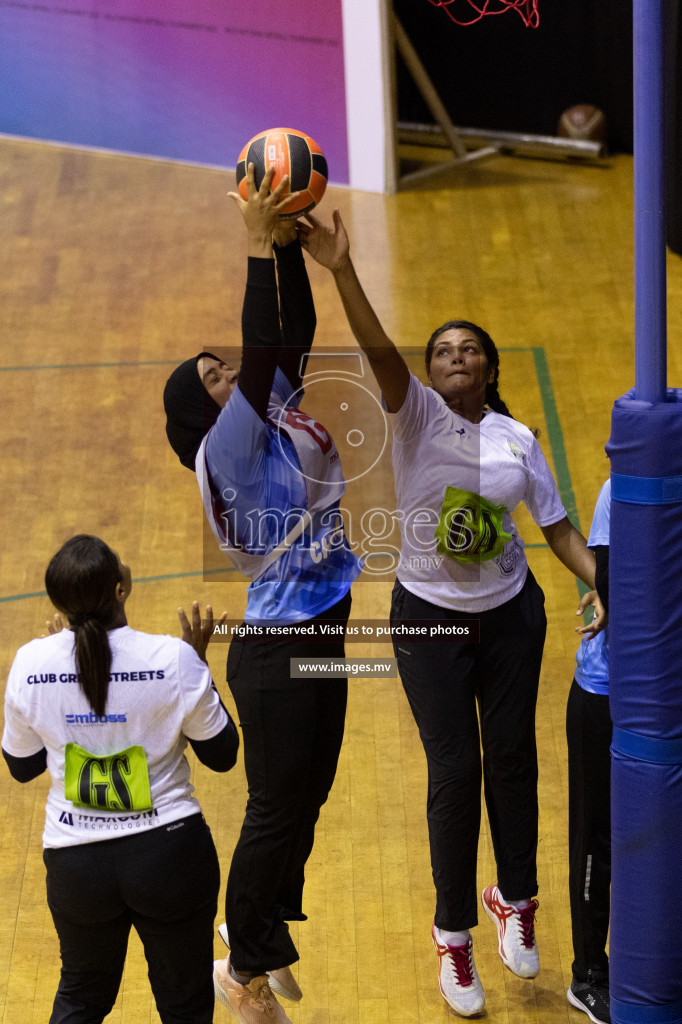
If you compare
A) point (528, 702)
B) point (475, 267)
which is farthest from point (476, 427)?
point (475, 267)

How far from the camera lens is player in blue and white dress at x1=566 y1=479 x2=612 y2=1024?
334 centimetres

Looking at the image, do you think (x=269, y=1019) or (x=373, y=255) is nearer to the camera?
(x=269, y=1019)

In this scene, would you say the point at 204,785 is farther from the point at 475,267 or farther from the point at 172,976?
the point at 475,267

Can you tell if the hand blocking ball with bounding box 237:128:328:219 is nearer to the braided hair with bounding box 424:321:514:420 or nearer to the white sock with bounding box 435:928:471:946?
the braided hair with bounding box 424:321:514:420

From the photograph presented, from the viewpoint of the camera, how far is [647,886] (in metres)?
3.07

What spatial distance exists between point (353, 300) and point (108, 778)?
125cm

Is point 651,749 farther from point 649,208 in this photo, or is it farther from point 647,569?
point 649,208

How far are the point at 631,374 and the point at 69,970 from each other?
5.23 meters

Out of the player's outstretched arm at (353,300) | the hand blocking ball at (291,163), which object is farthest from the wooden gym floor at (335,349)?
the hand blocking ball at (291,163)

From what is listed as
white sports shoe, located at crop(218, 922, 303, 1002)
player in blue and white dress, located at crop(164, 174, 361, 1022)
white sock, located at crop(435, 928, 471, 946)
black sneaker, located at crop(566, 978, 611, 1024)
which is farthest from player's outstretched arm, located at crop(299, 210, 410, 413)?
black sneaker, located at crop(566, 978, 611, 1024)

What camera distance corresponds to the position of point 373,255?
8844mm

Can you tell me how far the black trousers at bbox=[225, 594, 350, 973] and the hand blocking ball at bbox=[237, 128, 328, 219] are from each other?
1032 mm

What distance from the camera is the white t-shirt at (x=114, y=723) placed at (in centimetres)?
283

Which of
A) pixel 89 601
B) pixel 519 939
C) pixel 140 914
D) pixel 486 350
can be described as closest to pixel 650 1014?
pixel 519 939
